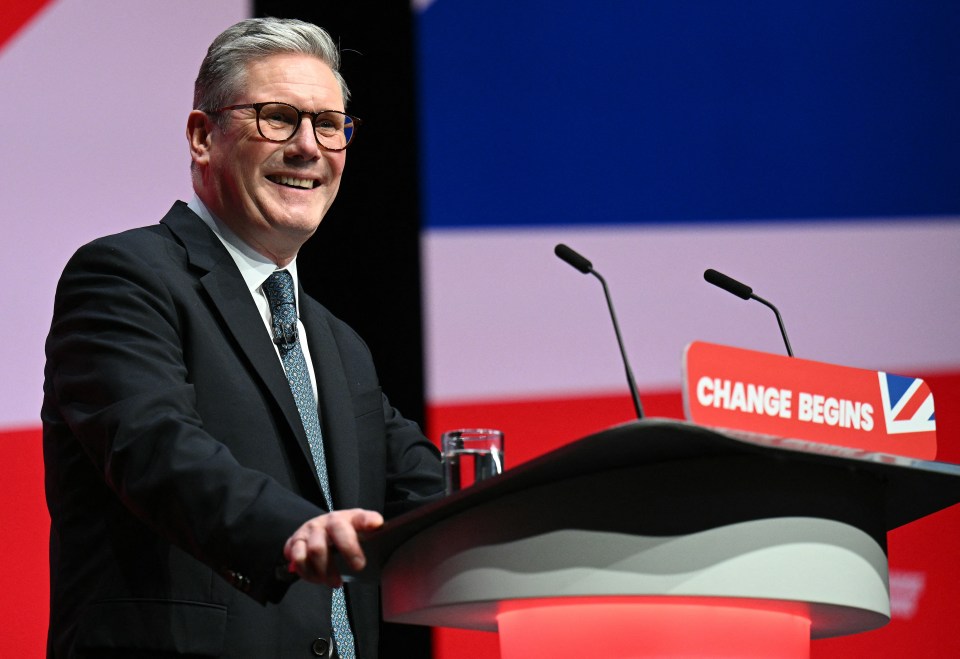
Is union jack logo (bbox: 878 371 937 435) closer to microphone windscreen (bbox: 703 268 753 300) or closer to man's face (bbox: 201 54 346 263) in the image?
microphone windscreen (bbox: 703 268 753 300)

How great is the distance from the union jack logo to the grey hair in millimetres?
1293

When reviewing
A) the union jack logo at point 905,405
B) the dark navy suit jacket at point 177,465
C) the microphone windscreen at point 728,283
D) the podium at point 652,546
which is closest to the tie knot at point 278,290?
the dark navy suit jacket at point 177,465

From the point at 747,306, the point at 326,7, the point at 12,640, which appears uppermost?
the point at 326,7

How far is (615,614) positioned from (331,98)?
1291mm

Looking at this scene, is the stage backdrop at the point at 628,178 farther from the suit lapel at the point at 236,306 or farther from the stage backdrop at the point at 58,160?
the suit lapel at the point at 236,306

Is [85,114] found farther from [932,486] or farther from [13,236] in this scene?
[932,486]

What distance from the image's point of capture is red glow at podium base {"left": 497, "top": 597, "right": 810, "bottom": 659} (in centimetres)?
129

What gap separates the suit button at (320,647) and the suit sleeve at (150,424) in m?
0.30

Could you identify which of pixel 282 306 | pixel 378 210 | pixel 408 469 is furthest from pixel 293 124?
pixel 378 210

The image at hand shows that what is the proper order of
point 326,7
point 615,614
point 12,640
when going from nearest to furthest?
point 615,614 < point 12,640 < point 326,7

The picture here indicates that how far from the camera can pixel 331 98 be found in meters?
2.27

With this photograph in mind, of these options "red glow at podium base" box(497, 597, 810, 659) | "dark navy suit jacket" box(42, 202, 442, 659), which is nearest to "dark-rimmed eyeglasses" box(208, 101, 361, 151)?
"dark navy suit jacket" box(42, 202, 442, 659)

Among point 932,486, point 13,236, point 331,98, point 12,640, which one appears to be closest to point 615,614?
point 932,486

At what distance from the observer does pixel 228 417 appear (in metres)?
1.80
